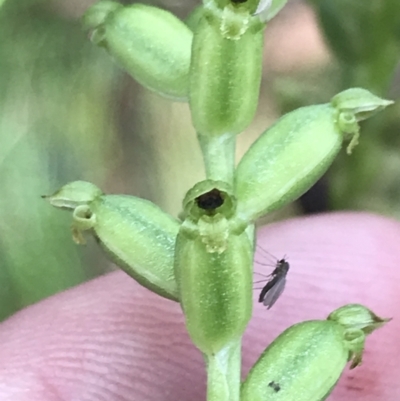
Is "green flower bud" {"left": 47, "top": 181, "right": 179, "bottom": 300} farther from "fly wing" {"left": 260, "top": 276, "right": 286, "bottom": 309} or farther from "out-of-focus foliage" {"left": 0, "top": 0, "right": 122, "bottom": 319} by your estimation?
"out-of-focus foliage" {"left": 0, "top": 0, "right": 122, "bottom": 319}

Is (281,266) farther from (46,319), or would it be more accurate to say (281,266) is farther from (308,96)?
(308,96)

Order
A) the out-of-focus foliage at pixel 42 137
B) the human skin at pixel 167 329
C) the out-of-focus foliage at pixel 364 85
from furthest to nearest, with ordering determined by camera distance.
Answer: the out-of-focus foliage at pixel 42 137
the out-of-focus foliage at pixel 364 85
the human skin at pixel 167 329

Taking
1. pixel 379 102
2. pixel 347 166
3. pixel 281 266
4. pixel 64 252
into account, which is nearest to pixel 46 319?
pixel 64 252

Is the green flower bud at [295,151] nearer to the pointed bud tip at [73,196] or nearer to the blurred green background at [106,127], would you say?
the pointed bud tip at [73,196]

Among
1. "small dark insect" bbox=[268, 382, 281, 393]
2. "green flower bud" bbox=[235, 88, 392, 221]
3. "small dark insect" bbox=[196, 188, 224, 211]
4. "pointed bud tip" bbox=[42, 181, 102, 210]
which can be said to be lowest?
"small dark insect" bbox=[268, 382, 281, 393]

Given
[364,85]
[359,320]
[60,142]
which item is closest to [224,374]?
[359,320]

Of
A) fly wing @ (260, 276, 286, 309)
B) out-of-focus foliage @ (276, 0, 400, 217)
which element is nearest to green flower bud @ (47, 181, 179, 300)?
fly wing @ (260, 276, 286, 309)

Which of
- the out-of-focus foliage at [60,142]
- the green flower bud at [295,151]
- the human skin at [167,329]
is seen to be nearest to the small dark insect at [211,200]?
the green flower bud at [295,151]

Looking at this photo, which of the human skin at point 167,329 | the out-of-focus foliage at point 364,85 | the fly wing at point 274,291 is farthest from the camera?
the out-of-focus foliage at point 364,85
